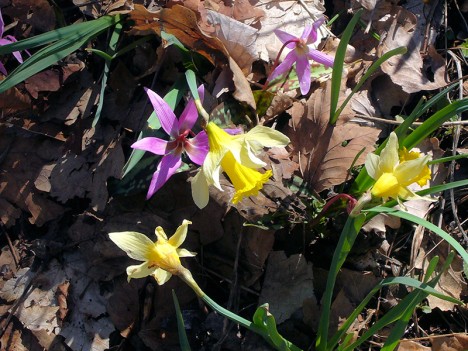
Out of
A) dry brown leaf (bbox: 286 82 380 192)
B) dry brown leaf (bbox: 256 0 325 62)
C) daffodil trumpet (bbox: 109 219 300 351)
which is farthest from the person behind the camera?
dry brown leaf (bbox: 256 0 325 62)

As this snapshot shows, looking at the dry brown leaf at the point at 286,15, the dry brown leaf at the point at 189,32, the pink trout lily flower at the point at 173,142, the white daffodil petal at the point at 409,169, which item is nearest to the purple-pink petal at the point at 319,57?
the dry brown leaf at the point at 189,32

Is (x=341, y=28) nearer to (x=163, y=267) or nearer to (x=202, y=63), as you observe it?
(x=202, y=63)

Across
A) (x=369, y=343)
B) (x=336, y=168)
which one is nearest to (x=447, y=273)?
(x=369, y=343)

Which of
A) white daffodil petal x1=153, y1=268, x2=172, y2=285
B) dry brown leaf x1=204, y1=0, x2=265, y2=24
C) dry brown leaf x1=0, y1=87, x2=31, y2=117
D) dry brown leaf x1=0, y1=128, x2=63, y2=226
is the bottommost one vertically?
dry brown leaf x1=0, y1=128, x2=63, y2=226

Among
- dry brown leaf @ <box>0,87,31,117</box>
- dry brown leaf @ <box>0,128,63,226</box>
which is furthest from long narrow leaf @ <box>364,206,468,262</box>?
dry brown leaf @ <box>0,87,31,117</box>

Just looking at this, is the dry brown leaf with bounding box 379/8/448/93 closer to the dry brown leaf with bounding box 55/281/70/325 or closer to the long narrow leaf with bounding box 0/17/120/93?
the long narrow leaf with bounding box 0/17/120/93
